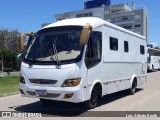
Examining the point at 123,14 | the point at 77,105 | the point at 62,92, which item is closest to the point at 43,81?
the point at 62,92

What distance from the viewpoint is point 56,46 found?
9.91 m

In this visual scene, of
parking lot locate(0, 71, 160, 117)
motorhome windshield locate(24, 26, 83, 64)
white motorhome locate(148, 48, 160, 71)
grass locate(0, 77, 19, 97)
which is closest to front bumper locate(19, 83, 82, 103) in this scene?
parking lot locate(0, 71, 160, 117)

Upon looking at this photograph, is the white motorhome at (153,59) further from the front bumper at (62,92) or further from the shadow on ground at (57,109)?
the front bumper at (62,92)

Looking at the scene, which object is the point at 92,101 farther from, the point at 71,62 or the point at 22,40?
the point at 22,40

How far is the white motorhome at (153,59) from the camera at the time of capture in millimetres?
38219

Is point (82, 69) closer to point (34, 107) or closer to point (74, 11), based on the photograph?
point (34, 107)

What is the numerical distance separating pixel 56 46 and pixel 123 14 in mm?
93451

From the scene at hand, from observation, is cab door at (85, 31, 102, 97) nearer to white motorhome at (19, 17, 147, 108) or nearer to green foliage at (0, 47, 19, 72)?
white motorhome at (19, 17, 147, 108)

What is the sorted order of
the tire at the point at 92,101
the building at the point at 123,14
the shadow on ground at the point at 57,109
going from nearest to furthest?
the shadow on ground at the point at 57,109, the tire at the point at 92,101, the building at the point at 123,14

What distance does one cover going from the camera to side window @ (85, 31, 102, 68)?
9.91 metres

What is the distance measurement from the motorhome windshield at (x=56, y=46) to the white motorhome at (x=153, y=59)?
28982 millimetres

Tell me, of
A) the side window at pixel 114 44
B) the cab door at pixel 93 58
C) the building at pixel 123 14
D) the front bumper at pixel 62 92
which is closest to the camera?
the front bumper at pixel 62 92

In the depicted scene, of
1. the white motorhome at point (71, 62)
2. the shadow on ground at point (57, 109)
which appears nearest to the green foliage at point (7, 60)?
the shadow on ground at point (57, 109)

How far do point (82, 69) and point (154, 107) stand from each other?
3110mm
